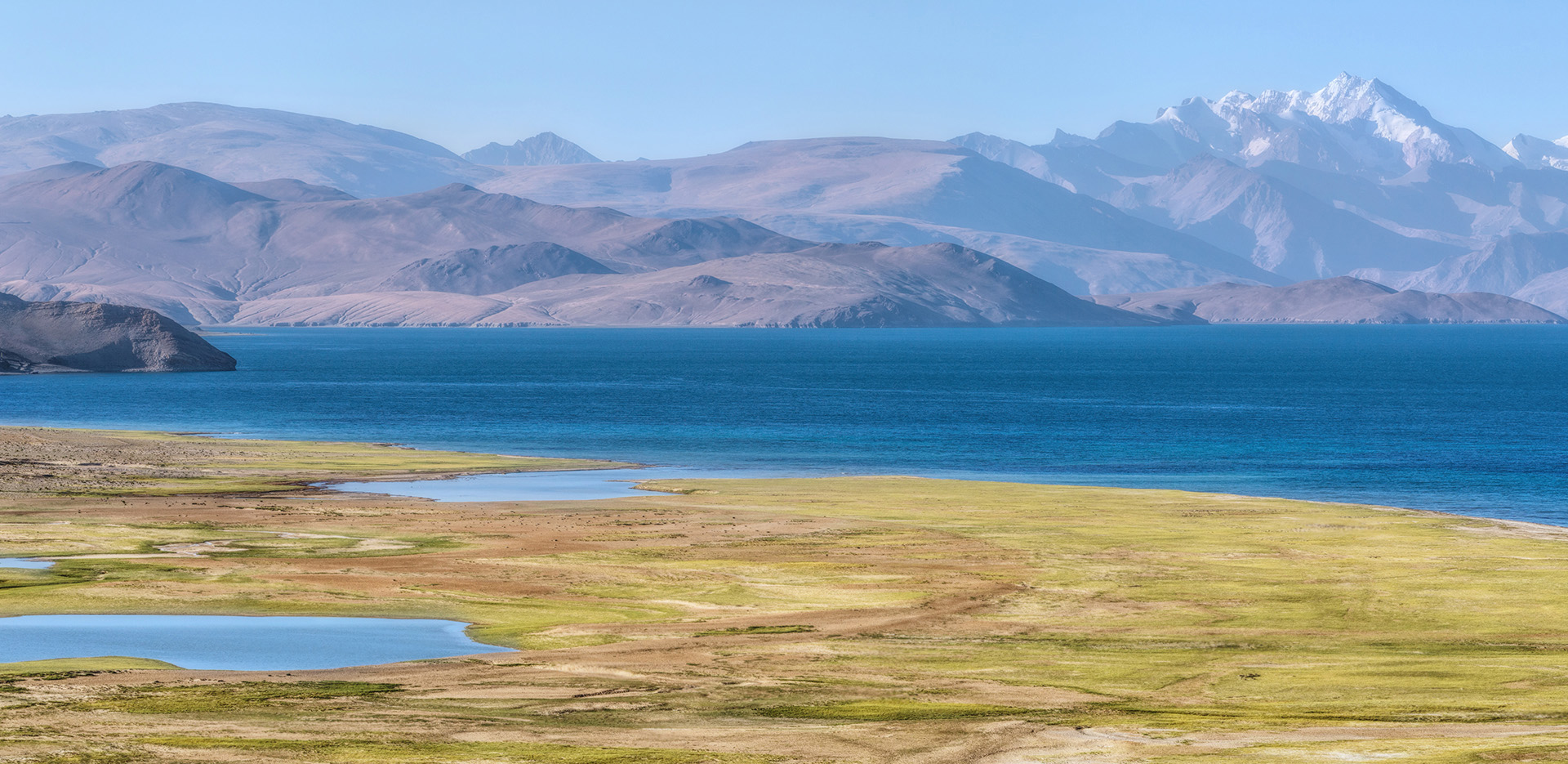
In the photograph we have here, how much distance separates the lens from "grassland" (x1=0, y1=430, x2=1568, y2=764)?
2616cm

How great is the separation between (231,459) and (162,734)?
211 feet

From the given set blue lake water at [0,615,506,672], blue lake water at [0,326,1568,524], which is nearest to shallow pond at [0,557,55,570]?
blue lake water at [0,615,506,672]

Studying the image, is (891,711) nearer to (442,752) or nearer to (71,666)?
(442,752)

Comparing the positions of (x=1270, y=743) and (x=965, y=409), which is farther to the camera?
(x=965, y=409)

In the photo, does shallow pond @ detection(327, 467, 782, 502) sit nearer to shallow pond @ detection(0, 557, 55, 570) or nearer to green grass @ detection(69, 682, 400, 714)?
shallow pond @ detection(0, 557, 55, 570)

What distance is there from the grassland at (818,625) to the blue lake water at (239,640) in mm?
1111

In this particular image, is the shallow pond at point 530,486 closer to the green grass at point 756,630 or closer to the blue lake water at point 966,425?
the blue lake water at point 966,425

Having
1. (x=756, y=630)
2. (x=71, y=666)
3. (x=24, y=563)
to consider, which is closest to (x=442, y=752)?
(x=71, y=666)

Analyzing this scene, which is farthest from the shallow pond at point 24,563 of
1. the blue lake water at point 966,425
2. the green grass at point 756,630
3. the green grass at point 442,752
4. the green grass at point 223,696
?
the blue lake water at point 966,425

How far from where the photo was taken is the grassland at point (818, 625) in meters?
26.2

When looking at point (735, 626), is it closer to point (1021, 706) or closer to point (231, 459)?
point (1021, 706)

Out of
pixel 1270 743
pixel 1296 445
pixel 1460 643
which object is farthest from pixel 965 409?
pixel 1270 743

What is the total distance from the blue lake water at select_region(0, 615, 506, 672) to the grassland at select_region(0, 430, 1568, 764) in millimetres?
1111

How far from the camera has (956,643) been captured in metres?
36.2
